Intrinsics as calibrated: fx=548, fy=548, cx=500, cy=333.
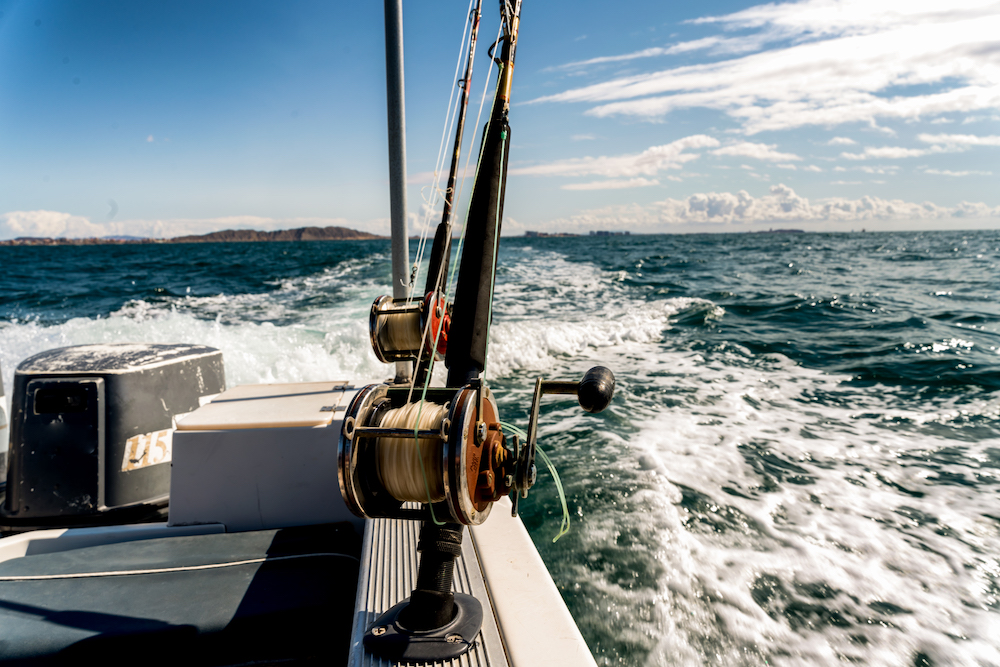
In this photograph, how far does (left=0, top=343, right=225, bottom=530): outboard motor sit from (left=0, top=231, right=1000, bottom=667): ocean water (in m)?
2.00

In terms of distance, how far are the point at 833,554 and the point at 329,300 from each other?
30.9 feet

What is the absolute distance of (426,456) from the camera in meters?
1.12

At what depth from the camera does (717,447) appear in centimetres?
417

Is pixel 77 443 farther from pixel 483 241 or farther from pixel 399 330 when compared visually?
pixel 483 241

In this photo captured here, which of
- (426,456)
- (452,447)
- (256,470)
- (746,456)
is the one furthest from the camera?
(746,456)

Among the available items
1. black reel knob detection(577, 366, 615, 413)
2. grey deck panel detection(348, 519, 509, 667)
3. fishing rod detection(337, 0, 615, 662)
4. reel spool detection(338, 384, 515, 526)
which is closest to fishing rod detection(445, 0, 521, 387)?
fishing rod detection(337, 0, 615, 662)

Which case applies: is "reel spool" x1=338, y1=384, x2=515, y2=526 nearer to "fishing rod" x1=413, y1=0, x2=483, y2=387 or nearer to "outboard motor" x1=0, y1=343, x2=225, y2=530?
"fishing rod" x1=413, y1=0, x2=483, y2=387

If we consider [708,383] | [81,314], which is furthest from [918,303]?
[81,314]

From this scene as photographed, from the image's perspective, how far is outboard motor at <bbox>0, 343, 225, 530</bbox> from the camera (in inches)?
83.5

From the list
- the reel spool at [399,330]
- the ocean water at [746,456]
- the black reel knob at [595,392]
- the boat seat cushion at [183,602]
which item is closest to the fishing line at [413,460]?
the black reel knob at [595,392]

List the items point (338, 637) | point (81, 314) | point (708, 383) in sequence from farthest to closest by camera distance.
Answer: point (81, 314) → point (708, 383) → point (338, 637)

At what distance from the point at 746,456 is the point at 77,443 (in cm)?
398

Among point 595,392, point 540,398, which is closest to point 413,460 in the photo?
point 540,398

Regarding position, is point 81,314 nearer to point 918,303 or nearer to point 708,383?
point 708,383
